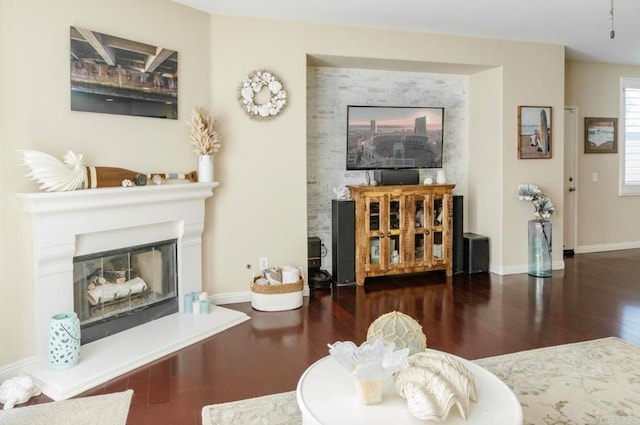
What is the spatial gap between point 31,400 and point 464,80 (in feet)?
16.9

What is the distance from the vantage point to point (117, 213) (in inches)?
128

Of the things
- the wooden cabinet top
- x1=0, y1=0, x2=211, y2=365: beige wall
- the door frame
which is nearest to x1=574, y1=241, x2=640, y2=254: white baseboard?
the door frame

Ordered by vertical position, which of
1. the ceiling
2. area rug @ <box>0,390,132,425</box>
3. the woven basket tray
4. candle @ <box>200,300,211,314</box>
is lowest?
area rug @ <box>0,390,132,425</box>

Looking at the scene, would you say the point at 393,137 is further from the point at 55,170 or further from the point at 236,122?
the point at 55,170

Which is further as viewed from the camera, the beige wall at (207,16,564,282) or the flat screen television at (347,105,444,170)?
the flat screen television at (347,105,444,170)

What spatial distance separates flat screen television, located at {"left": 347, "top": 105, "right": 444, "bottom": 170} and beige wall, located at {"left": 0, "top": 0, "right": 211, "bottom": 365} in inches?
86.4

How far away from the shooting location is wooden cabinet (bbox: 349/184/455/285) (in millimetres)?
4871

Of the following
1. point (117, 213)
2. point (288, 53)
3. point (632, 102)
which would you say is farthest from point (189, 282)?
point (632, 102)

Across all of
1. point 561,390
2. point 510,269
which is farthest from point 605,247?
point 561,390

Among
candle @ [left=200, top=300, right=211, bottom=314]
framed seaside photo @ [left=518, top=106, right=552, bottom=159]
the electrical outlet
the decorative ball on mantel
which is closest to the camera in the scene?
the decorative ball on mantel

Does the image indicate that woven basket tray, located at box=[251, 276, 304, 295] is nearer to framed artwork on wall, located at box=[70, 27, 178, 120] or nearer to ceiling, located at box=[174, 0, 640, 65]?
framed artwork on wall, located at box=[70, 27, 178, 120]

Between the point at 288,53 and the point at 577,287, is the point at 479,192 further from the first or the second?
the point at 288,53

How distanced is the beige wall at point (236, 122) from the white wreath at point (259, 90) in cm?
8

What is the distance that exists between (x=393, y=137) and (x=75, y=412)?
3913 mm
